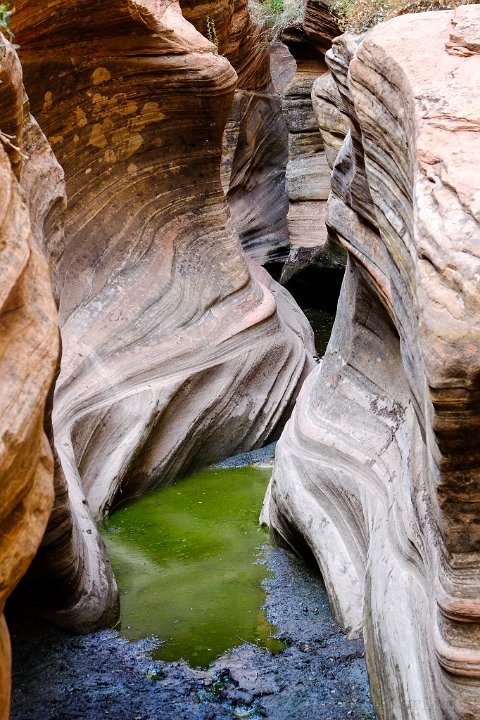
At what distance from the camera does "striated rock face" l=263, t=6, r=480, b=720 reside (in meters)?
2.71

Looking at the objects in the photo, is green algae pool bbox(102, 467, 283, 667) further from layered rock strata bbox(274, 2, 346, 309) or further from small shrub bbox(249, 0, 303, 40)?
small shrub bbox(249, 0, 303, 40)

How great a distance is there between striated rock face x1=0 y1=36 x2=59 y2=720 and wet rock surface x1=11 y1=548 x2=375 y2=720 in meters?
1.63

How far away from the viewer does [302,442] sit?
18.2 feet

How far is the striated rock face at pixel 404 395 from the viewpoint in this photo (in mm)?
2713

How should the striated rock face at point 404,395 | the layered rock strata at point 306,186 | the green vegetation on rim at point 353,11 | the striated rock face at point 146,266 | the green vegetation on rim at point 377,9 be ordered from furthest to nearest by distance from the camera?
the layered rock strata at point 306,186 < the green vegetation on rim at point 353,11 < the green vegetation on rim at point 377,9 < the striated rock face at point 146,266 < the striated rock face at point 404,395

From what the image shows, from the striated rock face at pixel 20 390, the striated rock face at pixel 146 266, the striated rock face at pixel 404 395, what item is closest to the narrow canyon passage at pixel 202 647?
the striated rock face at pixel 404 395

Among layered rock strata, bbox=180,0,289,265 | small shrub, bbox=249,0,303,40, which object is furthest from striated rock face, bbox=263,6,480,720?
small shrub, bbox=249,0,303,40

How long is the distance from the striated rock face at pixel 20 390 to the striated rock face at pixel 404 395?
41.4 inches

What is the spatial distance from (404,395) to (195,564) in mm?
1732

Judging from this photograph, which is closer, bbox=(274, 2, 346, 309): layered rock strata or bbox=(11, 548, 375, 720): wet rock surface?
bbox=(11, 548, 375, 720): wet rock surface

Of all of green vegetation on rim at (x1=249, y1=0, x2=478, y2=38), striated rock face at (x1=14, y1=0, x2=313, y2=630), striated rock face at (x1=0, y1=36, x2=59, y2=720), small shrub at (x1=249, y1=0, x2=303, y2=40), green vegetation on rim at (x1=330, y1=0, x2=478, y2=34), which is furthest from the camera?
small shrub at (x1=249, y1=0, x2=303, y2=40)

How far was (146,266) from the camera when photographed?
7.98m

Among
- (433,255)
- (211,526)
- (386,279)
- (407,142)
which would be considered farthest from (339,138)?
(433,255)

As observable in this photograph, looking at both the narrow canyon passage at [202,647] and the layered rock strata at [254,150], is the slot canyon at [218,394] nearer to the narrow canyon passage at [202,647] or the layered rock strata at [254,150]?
the narrow canyon passage at [202,647]
